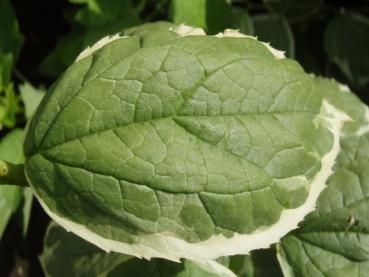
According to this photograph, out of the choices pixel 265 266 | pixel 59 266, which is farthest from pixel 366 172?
pixel 59 266

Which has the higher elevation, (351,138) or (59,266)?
(351,138)

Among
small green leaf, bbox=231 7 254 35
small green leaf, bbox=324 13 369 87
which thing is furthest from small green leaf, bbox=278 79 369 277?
small green leaf, bbox=324 13 369 87

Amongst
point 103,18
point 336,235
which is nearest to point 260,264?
point 336,235

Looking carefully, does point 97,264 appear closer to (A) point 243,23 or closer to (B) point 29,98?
(B) point 29,98

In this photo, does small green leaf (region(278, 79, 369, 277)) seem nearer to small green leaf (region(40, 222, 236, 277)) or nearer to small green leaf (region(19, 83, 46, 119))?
small green leaf (region(40, 222, 236, 277))

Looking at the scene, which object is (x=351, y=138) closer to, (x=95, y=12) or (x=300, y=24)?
(x=95, y=12)
